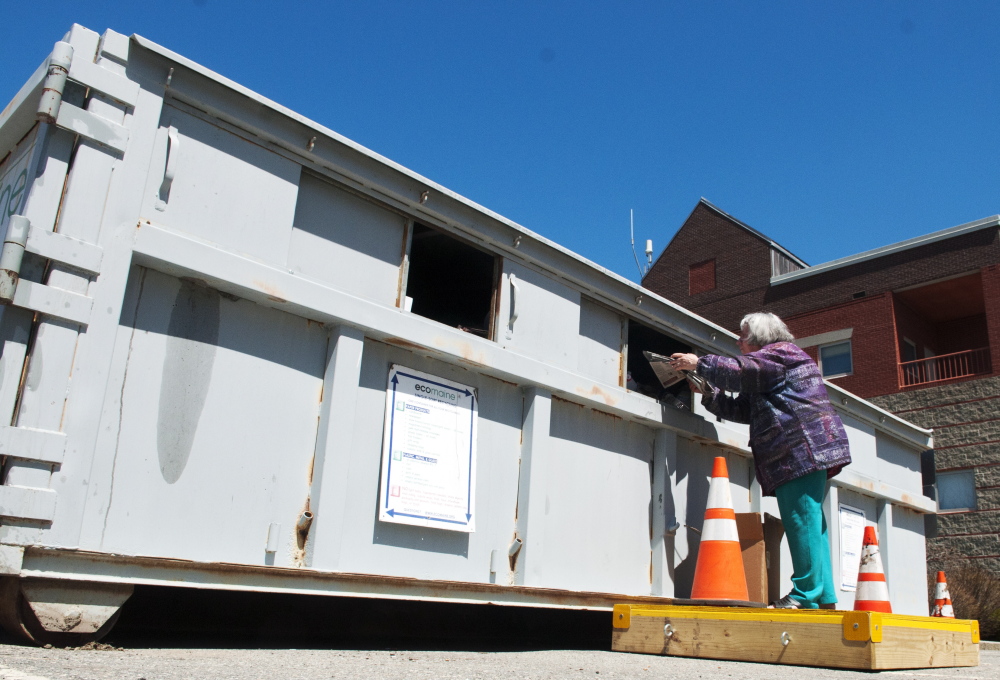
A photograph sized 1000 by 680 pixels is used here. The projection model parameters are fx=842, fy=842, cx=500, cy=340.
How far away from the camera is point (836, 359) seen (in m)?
24.1

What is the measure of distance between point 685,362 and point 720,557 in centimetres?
145

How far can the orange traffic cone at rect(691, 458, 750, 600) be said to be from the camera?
6.08 m

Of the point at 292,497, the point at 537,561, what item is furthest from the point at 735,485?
the point at 292,497

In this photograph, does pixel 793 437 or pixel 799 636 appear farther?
pixel 793 437

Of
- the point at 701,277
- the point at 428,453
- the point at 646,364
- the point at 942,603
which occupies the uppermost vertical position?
the point at 701,277

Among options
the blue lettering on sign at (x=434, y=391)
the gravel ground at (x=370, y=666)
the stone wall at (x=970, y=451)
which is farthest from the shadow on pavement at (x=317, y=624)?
the stone wall at (x=970, y=451)

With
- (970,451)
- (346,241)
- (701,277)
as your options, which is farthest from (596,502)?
(701,277)

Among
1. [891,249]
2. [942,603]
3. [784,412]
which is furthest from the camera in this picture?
[891,249]

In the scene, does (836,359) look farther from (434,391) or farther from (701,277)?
(434,391)

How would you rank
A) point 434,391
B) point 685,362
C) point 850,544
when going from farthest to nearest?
1. point 850,544
2. point 685,362
3. point 434,391

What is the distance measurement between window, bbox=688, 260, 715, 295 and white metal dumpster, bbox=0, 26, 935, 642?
22.0m

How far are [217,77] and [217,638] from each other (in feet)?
10.1

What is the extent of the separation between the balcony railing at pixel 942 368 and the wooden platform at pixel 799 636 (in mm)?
18958

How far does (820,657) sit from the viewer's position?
178 inches
